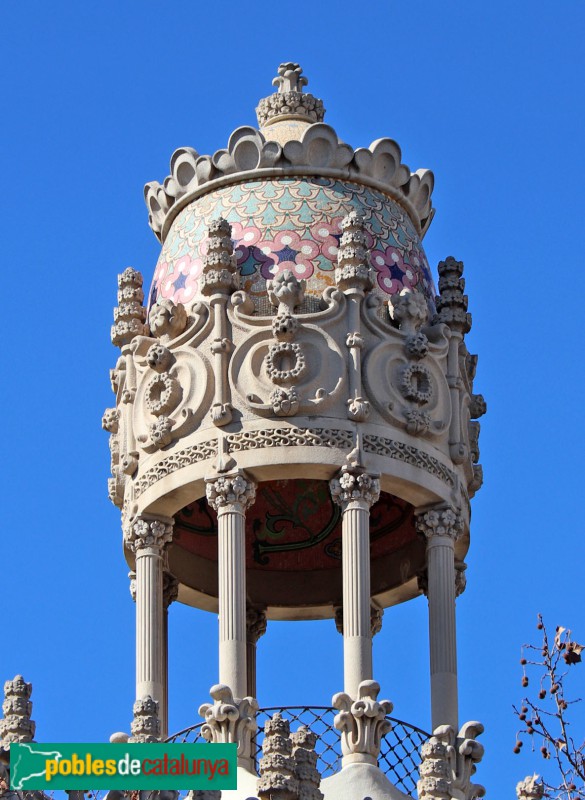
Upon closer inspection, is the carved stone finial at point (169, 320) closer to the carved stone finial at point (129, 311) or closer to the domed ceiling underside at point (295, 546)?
the carved stone finial at point (129, 311)

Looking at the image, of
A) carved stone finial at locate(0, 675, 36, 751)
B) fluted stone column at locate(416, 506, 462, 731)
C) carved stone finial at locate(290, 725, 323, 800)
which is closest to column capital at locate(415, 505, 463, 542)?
fluted stone column at locate(416, 506, 462, 731)

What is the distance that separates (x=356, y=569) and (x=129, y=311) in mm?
4997

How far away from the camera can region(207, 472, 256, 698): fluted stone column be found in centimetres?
4425

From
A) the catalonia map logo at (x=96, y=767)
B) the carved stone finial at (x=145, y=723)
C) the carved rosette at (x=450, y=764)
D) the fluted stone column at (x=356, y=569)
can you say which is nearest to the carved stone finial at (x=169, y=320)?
the fluted stone column at (x=356, y=569)

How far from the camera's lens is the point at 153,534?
46125 mm

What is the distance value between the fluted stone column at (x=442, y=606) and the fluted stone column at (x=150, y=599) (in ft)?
10.8

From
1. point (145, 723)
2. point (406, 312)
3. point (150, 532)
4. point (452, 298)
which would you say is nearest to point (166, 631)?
point (150, 532)

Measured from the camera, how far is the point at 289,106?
160 feet

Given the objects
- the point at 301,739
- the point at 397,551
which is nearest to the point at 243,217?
the point at 397,551

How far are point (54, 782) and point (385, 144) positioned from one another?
11817 millimetres

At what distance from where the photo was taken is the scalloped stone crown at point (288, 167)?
47.4 m

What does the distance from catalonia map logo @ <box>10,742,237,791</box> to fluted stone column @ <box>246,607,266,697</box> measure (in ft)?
26.9

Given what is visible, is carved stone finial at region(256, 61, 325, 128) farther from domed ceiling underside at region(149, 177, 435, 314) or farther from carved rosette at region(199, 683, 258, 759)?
carved rosette at region(199, 683, 258, 759)

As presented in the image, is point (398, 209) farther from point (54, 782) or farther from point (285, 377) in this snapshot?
point (54, 782)
